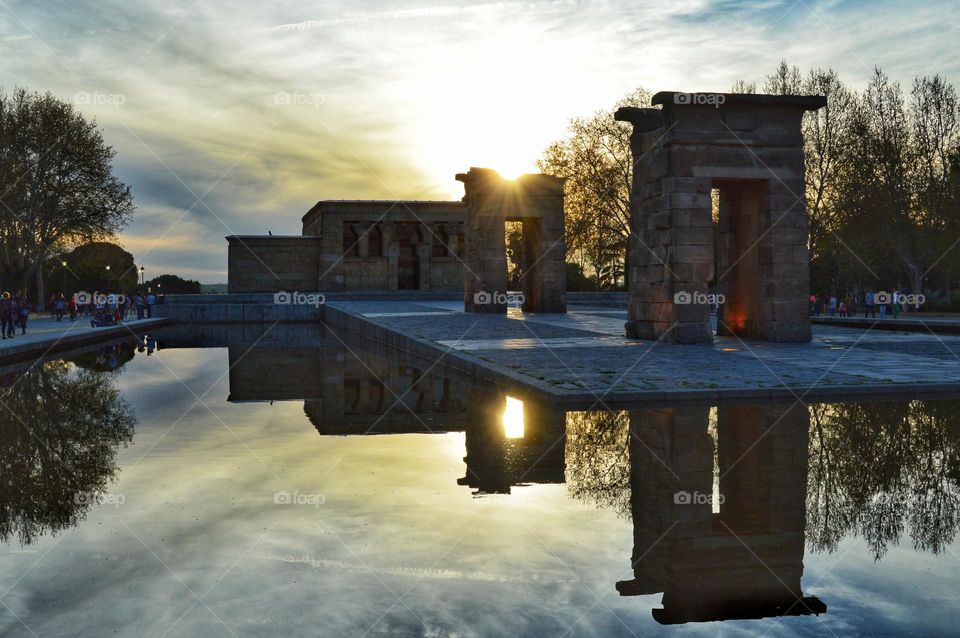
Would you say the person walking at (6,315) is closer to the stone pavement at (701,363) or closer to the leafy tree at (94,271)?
the stone pavement at (701,363)

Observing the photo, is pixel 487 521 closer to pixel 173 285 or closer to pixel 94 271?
pixel 94 271

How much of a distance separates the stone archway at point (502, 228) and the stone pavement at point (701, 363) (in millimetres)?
10014

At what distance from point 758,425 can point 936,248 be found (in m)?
41.8

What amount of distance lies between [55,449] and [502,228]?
80.8ft

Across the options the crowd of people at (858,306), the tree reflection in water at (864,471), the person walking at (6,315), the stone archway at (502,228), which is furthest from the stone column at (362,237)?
the tree reflection in water at (864,471)

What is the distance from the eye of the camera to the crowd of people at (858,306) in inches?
1601

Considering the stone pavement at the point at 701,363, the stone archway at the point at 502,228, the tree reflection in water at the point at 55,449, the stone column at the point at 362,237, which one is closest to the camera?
the tree reflection in water at the point at 55,449

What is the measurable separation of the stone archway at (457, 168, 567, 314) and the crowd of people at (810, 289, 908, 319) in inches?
619

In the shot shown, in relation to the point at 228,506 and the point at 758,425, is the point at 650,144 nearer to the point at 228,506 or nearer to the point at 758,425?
the point at 758,425

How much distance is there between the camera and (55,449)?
8.28 metres

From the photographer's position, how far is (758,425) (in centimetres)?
882

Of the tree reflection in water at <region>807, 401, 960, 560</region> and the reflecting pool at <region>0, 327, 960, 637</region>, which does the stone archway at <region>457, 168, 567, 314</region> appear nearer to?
the reflecting pool at <region>0, 327, 960, 637</region>

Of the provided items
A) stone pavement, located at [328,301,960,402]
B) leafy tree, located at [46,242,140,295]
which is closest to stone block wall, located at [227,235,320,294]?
leafy tree, located at [46,242,140,295]

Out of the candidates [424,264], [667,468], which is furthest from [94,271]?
[667,468]
